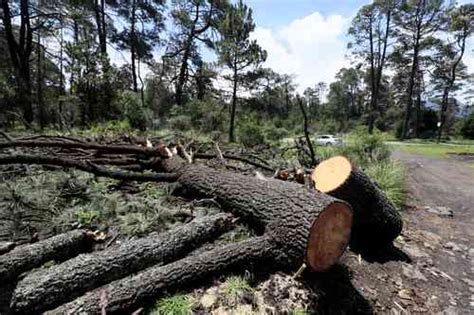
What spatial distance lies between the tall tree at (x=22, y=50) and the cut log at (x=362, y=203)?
44.6 feet

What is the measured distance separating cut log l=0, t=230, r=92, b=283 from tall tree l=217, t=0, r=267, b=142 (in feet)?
41.6

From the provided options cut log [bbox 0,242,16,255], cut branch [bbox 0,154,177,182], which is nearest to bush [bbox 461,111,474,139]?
cut branch [bbox 0,154,177,182]

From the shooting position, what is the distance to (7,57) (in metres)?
17.2

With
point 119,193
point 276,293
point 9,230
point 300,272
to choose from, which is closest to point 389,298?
point 300,272

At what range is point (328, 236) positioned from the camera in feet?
8.71

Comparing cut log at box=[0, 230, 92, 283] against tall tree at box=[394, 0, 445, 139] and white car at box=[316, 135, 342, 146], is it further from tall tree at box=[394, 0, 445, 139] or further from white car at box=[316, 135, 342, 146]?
tall tree at box=[394, 0, 445, 139]

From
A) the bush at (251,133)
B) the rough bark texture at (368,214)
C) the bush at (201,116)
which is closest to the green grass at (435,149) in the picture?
the bush at (251,133)

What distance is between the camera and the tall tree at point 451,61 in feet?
60.3

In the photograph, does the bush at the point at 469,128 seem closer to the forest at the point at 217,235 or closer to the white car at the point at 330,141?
the white car at the point at 330,141

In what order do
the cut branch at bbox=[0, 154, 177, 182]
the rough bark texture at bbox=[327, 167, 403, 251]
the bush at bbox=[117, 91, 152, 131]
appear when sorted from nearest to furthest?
the rough bark texture at bbox=[327, 167, 403, 251]
the cut branch at bbox=[0, 154, 177, 182]
the bush at bbox=[117, 91, 152, 131]

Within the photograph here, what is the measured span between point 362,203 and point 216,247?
1.86 m

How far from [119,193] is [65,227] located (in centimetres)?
85

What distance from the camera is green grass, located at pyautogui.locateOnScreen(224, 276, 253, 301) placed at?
2376 mm

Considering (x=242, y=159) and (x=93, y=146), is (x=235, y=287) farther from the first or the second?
(x=93, y=146)
